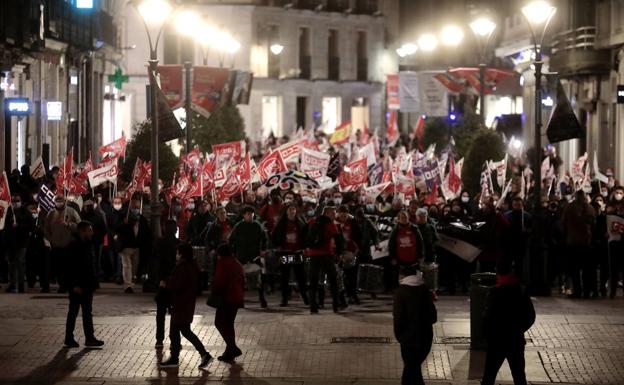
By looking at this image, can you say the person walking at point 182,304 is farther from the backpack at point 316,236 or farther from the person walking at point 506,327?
the backpack at point 316,236

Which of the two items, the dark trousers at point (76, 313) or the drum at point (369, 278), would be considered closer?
the dark trousers at point (76, 313)

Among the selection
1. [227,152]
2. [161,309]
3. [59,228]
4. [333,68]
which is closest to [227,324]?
[161,309]

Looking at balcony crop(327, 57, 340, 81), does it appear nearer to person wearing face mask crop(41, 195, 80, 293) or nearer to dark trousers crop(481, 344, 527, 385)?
person wearing face mask crop(41, 195, 80, 293)

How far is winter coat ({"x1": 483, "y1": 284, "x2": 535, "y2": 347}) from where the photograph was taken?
1508 centimetres

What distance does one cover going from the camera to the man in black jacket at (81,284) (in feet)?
62.3

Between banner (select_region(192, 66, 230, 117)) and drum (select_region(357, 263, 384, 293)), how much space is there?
22.0m

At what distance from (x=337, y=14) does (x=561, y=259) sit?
57105 millimetres

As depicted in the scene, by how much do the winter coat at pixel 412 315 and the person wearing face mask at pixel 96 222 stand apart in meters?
12.2

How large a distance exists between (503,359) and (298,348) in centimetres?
456

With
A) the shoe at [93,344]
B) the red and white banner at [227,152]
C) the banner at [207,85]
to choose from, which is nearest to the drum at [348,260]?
the shoe at [93,344]

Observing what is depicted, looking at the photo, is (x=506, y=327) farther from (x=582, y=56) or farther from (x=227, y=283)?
(x=582, y=56)

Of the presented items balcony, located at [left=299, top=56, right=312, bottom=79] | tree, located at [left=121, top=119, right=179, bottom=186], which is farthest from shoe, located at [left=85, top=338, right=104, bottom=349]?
balcony, located at [left=299, top=56, right=312, bottom=79]

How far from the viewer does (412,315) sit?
15008mm

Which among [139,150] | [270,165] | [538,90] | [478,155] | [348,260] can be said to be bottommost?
[348,260]
